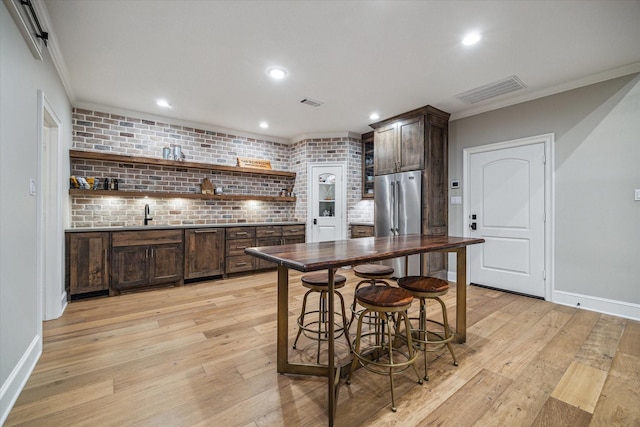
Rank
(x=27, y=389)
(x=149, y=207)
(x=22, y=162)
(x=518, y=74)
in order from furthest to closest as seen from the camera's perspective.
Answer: (x=149, y=207), (x=518, y=74), (x=22, y=162), (x=27, y=389)

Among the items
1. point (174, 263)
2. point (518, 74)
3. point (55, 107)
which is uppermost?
point (518, 74)

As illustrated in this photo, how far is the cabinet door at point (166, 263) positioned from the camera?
13.1 ft

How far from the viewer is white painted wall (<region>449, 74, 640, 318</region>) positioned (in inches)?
116

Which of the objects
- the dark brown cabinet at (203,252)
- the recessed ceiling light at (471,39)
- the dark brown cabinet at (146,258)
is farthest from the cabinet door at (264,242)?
the recessed ceiling light at (471,39)

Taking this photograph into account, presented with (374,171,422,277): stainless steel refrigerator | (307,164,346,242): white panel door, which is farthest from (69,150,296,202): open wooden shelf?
(374,171,422,277): stainless steel refrigerator

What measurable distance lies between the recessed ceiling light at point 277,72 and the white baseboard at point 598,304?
411cm

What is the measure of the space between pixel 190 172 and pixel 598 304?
5.83 metres

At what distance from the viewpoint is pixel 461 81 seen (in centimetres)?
330

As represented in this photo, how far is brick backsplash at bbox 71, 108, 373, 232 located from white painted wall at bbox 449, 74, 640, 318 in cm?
293

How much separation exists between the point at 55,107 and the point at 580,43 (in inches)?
197

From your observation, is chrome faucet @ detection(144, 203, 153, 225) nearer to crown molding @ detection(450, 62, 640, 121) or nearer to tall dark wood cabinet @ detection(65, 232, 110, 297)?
tall dark wood cabinet @ detection(65, 232, 110, 297)

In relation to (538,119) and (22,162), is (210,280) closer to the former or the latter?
(22,162)

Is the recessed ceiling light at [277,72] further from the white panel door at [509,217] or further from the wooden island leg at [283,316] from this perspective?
the white panel door at [509,217]

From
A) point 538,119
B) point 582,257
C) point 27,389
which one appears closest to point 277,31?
point 27,389
